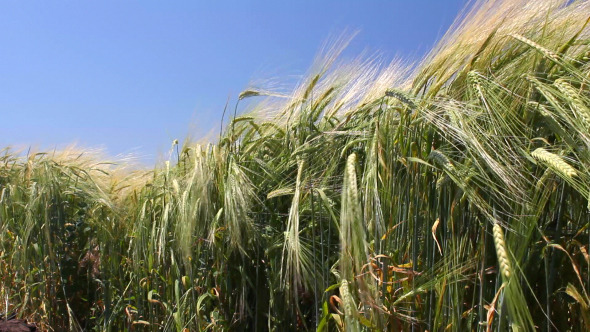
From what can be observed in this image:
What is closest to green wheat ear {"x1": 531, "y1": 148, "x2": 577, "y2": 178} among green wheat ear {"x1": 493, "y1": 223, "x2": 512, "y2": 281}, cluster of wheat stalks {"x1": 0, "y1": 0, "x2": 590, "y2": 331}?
cluster of wheat stalks {"x1": 0, "y1": 0, "x2": 590, "y2": 331}

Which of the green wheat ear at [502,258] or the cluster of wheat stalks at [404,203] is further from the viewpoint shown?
the cluster of wheat stalks at [404,203]

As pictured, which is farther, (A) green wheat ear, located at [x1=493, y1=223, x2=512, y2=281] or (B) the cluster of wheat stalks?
(B) the cluster of wheat stalks

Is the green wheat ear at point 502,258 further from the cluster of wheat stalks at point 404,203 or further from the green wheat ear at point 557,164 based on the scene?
the green wheat ear at point 557,164

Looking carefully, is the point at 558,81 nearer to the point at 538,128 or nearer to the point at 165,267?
the point at 538,128

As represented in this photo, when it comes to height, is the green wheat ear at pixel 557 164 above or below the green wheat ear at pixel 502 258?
above

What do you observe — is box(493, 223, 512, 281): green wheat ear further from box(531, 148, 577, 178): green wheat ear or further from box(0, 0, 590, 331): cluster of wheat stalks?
box(531, 148, 577, 178): green wheat ear

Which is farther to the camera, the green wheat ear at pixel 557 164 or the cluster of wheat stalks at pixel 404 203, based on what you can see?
the cluster of wheat stalks at pixel 404 203

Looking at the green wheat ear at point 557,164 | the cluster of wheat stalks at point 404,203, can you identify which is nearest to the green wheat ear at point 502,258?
the cluster of wheat stalks at point 404,203

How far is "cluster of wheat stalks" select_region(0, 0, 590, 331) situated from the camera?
4.80ft

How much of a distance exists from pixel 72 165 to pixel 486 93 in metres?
2.87

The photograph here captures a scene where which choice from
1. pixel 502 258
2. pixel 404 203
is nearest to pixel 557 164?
pixel 502 258

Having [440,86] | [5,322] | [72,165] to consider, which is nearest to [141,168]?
[72,165]

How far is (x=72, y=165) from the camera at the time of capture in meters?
3.71

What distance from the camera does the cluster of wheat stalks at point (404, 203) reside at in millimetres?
1463
